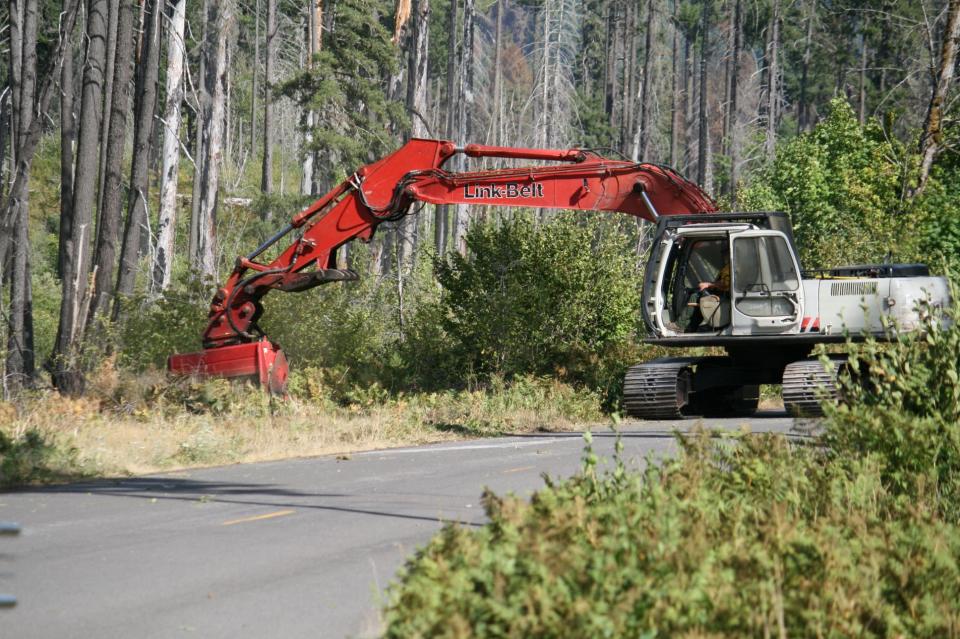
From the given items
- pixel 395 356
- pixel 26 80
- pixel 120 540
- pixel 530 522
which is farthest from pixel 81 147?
pixel 530 522

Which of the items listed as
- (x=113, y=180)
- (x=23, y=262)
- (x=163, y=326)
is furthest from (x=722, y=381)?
(x=23, y=262)

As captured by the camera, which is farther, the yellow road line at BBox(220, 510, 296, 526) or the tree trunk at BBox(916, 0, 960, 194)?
the tree trunk at BBox(916, 0, 960, 194)

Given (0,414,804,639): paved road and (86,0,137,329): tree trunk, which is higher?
(86,0,137,329): tree trunk

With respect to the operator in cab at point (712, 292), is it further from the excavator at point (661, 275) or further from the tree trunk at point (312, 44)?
the tree trunk at point (312, 44)

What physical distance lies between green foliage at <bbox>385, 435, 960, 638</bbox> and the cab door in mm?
9860

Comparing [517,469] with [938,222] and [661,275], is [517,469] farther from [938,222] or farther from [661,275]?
[938,222]

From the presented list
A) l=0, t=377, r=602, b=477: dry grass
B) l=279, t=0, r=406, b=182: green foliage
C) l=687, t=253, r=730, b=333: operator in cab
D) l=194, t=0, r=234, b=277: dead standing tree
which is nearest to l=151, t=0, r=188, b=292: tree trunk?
l=194, t=0, r=234, b=277: dead standing tree

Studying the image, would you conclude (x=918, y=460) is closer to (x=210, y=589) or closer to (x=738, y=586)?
(x=738, y=586)

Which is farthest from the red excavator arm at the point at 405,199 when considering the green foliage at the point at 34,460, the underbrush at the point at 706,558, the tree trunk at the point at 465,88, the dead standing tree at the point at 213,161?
the tree trunk at the point at 465,88

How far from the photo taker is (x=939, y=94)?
26.0 meters

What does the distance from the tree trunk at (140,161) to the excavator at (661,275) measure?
658 centimetres

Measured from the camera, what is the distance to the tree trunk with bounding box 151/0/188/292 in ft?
94.1

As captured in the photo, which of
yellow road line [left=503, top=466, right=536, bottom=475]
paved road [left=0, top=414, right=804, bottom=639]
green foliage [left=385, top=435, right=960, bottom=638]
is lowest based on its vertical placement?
paved road [left=0, top=414, right=804, bottom=639]

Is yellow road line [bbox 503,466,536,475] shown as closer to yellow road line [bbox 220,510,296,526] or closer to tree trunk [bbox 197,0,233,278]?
yellow road line [bbox 220,510,296,526]
